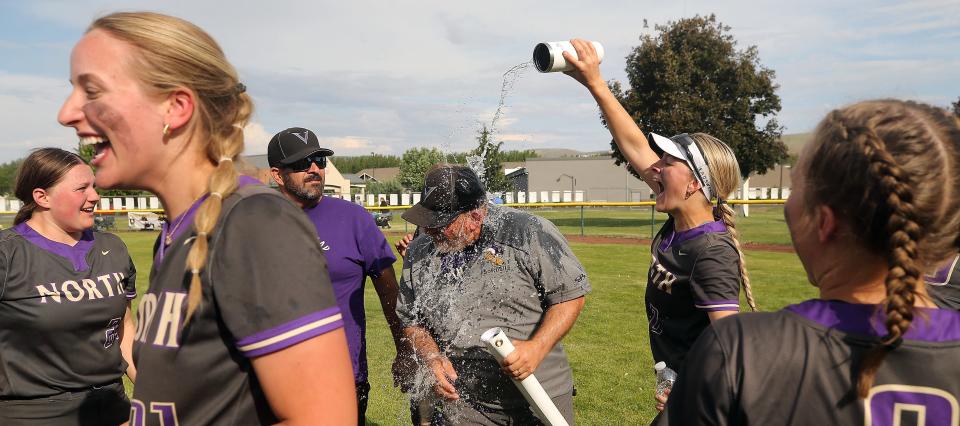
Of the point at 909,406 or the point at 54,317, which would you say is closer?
the point at 909,406

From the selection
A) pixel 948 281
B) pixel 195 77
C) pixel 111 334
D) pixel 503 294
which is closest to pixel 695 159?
pixel 503 294

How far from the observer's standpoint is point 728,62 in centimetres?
3669

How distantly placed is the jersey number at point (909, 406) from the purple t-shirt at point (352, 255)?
10.9ft

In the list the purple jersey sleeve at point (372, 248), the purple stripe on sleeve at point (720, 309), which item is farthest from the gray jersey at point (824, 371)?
the purple jersey sleeve at point (372, 248)

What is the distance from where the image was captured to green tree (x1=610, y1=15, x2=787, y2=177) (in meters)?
35.8

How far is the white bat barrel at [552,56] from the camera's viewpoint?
2914 millimetres

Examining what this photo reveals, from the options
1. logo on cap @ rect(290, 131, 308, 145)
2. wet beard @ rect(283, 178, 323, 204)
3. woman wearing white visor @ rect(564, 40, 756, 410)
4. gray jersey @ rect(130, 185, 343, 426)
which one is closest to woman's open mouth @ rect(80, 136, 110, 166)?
gray jersey @ rect(130, 185, 343, 426)

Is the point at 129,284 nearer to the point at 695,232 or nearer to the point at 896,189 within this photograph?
the point at 695,232

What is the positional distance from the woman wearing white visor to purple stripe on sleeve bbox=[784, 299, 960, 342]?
1.36m

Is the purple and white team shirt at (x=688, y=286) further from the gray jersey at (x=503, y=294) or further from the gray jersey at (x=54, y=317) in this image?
the gray jersey at (x=54, y=317)

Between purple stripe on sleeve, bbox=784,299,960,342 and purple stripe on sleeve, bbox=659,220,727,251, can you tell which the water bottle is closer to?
purple stripe on sleeve, bbox=659,220,727,251

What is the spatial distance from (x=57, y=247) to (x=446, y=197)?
2282mm

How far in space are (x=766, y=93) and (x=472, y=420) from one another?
38825 mm

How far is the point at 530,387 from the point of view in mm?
3072
